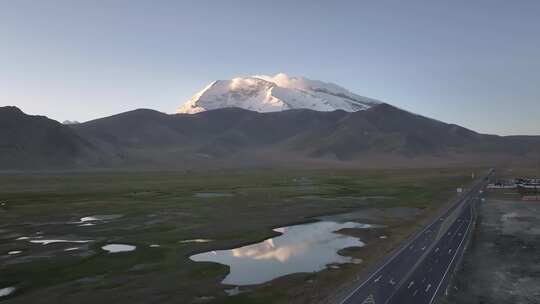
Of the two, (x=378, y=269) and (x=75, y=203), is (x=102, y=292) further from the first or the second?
(x=75, y=203)

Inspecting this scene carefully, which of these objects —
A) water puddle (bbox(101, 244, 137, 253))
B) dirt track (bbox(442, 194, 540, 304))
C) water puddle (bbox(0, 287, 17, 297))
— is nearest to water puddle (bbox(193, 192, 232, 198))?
water puddle (bbox(101, 244, 137, 253))

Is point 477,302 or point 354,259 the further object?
point 354,259

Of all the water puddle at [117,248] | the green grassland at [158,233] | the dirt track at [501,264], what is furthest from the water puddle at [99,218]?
the dirt track at [501,264]

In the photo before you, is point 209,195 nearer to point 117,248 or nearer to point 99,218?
point 99,218

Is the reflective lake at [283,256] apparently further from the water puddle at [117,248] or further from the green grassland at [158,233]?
the water puddle at [117,248]

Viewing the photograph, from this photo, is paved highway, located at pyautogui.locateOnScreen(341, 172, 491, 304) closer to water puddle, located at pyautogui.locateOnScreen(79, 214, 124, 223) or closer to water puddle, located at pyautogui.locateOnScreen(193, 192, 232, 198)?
water puddle, located at pyautogui.locateOnScreen(79, 214, 124, 223)

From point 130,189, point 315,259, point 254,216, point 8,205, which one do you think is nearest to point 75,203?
point 8,205
